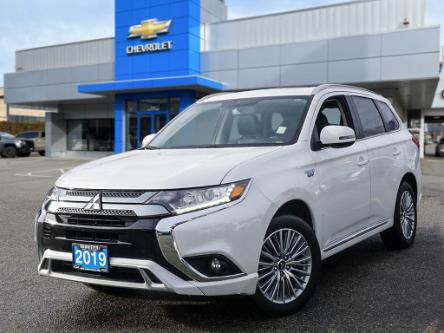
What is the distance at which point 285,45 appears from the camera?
20.9 metres

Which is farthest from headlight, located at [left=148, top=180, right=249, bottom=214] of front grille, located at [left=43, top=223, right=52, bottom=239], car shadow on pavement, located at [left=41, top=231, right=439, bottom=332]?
car shadow on pavement, located at [left=41, top=231, right=439, bottom=332]

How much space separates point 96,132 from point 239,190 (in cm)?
2868

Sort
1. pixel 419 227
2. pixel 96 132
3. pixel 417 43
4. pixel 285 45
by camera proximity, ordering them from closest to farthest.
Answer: pixel 419 227 < pixel 417 43 < pixel 285 45 < pixel 96 132

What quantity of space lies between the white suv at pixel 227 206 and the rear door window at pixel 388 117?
3.37 feet

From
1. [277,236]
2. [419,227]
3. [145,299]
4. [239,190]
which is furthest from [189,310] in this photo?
[419,227]

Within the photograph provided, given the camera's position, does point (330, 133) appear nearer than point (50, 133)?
Yes

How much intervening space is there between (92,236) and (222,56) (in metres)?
19.9

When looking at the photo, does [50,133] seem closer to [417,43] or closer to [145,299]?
[417,43]

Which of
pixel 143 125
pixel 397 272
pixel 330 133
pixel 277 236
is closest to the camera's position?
pixel 277 236

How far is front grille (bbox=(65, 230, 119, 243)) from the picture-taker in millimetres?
3172

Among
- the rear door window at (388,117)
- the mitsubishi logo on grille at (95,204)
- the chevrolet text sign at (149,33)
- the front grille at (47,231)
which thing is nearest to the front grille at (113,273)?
the front grille at (47,231)

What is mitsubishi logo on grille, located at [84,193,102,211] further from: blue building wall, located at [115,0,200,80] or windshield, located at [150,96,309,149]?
blue building wall, located at [115,0,200,80]

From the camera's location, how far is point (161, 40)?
23016 mm

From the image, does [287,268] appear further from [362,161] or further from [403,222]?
[403,222]
